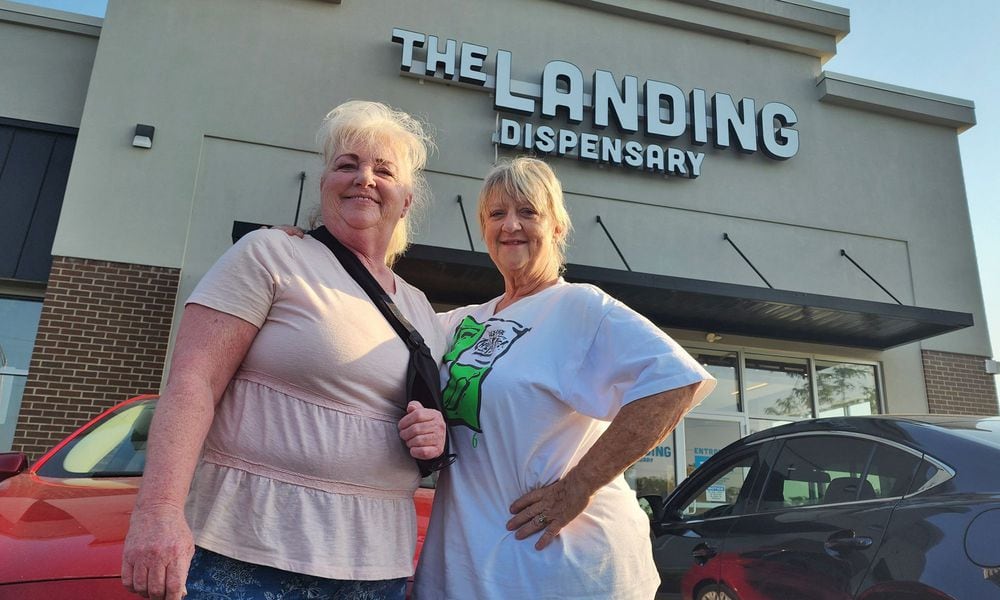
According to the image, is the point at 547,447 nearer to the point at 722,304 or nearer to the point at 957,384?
the point at 722,304

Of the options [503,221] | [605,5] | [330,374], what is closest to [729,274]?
[605,5]

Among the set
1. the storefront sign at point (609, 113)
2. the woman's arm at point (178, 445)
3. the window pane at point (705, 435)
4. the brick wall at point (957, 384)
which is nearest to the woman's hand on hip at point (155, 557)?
the woman's arm at point (178, 445)

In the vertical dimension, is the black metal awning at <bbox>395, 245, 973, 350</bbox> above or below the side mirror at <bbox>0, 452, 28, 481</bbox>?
above

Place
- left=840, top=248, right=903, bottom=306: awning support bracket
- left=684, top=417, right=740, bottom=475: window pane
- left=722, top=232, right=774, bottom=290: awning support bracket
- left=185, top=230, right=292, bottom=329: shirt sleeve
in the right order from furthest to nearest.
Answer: left=840, top=248, right=903, bottom=306: awning support bracket
left=722, top=232, right=774, bottom=290: awning support bracket
left=684, top=417, right=740, bottom=475: window pane
left=185, top=230, right=292, bottom=329: shirt sleeve

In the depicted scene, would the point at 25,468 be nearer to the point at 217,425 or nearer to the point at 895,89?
the point at 217,425

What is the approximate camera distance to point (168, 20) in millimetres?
8852

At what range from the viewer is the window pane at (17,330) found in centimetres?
811

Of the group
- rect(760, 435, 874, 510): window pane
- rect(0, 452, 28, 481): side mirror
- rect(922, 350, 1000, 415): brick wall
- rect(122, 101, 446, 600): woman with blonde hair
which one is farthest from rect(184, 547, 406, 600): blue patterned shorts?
rect(922, 350, 1000, 415): brick wall

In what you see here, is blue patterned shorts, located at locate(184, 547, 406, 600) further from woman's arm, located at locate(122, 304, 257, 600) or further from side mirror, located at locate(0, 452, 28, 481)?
side mirror, located at locate(0, 452, 28, 481)

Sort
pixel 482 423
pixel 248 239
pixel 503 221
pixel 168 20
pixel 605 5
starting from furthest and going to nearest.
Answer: pixel 605 5 → pixel 168 20 → pixel 503 221 → pixel 482 423 → pixel 248 239

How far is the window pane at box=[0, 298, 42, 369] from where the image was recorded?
8109mm

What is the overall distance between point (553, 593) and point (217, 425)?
0.84 metres

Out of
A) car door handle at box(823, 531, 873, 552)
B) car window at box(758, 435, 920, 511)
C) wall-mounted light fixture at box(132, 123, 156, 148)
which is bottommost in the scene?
car door handle at box(823, 531, 873, 552)

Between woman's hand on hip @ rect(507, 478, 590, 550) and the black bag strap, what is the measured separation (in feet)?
0.76
